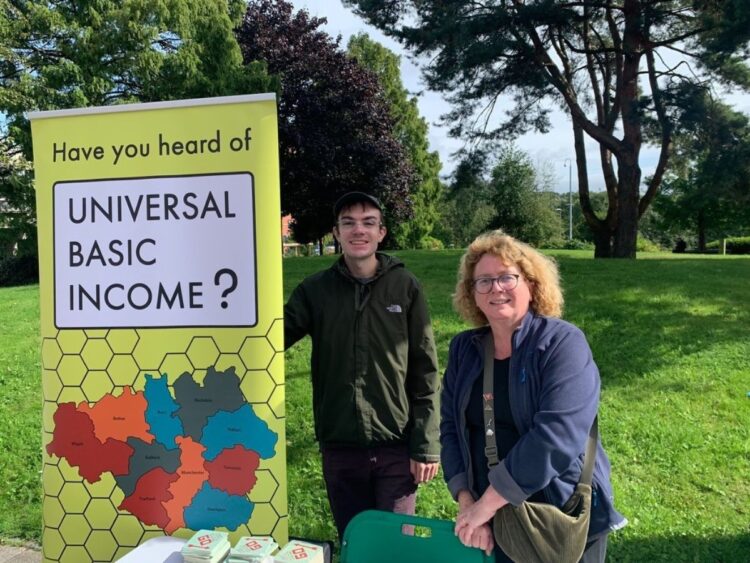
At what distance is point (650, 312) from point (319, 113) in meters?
11.5

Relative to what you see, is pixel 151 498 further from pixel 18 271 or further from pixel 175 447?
pixel 18 271

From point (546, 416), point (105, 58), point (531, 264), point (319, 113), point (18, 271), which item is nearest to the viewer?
point (546, 416)

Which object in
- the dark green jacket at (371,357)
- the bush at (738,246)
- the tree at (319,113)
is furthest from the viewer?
the bush at (738,246)

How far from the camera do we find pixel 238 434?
182 centimetres

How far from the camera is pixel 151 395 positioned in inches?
73.5

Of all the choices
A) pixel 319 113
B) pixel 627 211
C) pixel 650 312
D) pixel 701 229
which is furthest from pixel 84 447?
pixel 701 229

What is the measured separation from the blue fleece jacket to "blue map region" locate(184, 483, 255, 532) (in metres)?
0.71

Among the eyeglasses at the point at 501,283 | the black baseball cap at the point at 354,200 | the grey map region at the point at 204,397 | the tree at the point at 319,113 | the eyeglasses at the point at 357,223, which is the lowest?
the grey map region at the point at 204,397

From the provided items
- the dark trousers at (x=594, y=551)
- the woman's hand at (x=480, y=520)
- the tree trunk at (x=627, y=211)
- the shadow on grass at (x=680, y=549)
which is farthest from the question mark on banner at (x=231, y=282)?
the tree trunk at (x=627, y=211)

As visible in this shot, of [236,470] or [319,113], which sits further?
[319,113]

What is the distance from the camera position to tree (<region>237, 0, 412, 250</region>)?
1542 cm

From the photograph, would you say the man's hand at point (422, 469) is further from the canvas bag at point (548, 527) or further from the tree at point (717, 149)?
the tree at point (717, 149)

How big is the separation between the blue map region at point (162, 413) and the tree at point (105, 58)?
11.2 m

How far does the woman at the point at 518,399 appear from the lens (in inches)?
55.1
